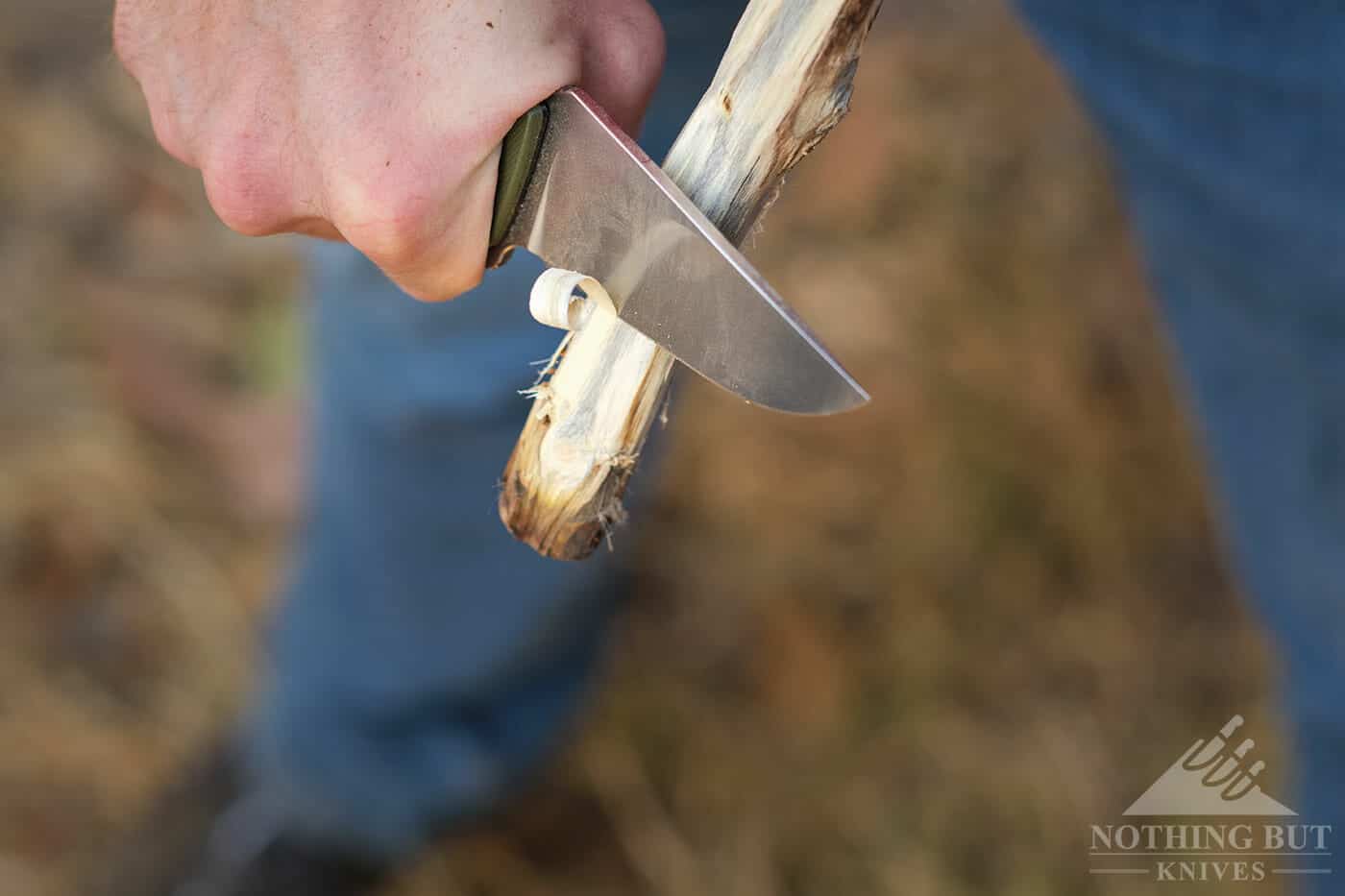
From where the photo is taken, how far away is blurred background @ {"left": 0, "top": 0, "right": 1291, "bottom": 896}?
5.80ft

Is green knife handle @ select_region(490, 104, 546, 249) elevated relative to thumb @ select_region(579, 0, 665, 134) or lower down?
lower down

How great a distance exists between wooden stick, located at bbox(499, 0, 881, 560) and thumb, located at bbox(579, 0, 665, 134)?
0.04m

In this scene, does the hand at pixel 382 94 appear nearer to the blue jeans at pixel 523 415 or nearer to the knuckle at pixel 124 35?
the knuckle at pixel 124 35

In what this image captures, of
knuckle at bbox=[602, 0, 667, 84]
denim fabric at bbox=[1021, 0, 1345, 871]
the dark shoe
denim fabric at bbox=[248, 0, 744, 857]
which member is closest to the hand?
knuckle at bbox=[602, 0, 667, 84]

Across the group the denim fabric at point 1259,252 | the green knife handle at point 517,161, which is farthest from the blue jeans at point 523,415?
the green knife handle at point 517,161

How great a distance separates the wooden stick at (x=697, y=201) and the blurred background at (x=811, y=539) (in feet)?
3.27

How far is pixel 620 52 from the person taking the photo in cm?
67

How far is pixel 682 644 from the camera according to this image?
1.96 metres

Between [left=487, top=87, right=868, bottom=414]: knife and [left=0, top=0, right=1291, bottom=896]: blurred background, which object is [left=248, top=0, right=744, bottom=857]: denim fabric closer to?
[left=0, top=0, right=1291, bottom=896]: blurred background

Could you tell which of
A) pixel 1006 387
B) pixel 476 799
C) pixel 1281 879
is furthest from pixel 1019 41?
pixel 476 799

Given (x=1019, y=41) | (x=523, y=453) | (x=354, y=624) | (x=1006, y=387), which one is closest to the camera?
(x=523, y=453)

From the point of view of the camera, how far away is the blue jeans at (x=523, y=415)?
36.4 inches

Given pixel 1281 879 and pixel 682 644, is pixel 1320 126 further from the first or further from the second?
pixel 682 644

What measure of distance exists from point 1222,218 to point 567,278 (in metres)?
0.68
